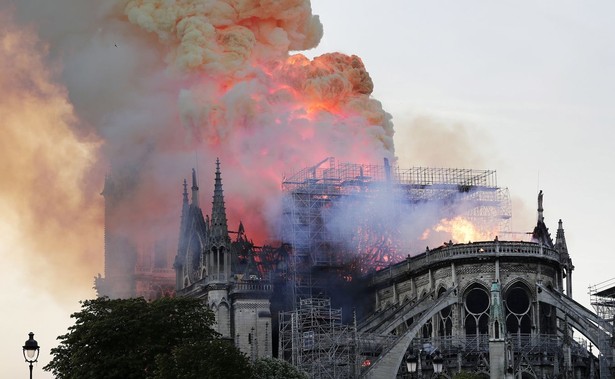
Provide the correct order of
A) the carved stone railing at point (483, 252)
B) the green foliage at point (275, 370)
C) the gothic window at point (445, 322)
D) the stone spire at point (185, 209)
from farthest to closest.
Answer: the stone spire at point (185, 209) → the gothic window at point (445, 322) → the carved stone railing at point (483, 252) → the green foliage at point (275, 370)

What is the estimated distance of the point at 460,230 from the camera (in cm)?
14375

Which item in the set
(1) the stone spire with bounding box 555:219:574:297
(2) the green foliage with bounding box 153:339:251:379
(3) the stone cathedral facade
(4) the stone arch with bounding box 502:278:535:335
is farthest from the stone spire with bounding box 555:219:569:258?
(2) the green foliage with bounding box 153:339:251:379

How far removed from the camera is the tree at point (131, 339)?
4085 inches

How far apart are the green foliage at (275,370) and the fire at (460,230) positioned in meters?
32.1

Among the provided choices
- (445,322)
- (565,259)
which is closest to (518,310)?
(445,322)

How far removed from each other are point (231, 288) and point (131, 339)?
31.9 m

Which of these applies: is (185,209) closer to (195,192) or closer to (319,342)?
(195,192)

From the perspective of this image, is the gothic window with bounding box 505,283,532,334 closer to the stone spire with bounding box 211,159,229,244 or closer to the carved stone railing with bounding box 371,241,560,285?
the carved stone railing with bounding box 371,241,560,285

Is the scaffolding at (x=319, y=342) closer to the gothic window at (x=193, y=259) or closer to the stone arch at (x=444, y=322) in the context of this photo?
the stone arch at (x=444, y=322)

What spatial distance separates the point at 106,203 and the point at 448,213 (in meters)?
35.0

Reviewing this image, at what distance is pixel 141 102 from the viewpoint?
150750 millimetres

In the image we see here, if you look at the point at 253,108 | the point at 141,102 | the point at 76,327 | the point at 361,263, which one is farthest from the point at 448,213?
the point at 76,327

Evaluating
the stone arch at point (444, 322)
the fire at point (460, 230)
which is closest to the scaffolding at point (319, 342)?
the stone arch at point (444, 322)

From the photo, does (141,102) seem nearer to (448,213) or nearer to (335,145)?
(335,145)
